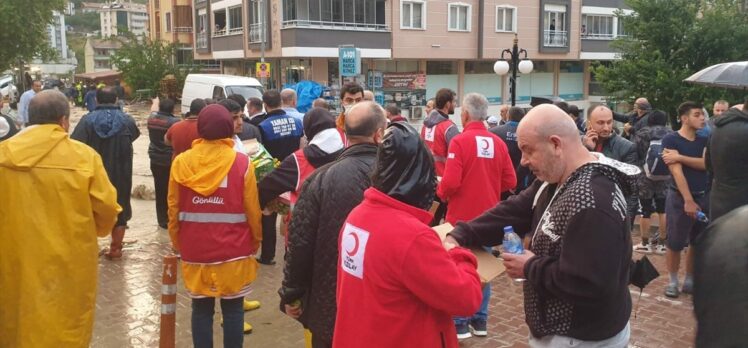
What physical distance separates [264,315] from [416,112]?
106 feet

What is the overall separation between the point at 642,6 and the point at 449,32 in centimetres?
1502

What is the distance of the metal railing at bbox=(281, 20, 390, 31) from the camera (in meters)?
31.9

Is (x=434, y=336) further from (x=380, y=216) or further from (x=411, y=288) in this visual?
(x=380, y=216)

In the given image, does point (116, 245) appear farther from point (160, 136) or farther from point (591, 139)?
point (591, 139)

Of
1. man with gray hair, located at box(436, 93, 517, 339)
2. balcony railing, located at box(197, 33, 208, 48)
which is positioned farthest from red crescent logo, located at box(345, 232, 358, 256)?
balcony railing, located at box(197, 33, 208, 48)

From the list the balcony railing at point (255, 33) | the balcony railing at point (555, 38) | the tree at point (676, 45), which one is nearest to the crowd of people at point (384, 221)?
the tree at point (676, 45)

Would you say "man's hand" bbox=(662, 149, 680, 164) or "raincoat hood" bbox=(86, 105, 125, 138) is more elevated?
"raincoat hood" bbox=(86, 105, 125, 138)

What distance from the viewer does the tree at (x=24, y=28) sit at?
2935cm

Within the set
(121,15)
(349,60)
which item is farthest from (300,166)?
(121,15)

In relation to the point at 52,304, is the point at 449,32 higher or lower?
higher

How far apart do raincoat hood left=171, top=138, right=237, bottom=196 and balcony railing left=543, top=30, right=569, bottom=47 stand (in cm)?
3999

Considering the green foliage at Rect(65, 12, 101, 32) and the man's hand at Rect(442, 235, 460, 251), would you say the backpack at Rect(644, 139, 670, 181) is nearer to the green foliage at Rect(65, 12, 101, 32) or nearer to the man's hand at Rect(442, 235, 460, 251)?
the man's hand at Rect(442, 235, 460, 251)

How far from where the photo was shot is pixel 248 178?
4.52 meters

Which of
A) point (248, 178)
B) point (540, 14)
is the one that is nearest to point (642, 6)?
point (540, 14)
